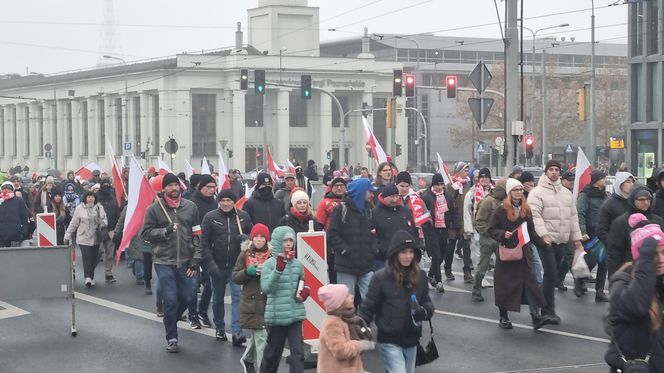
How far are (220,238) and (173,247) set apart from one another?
486 millimetres

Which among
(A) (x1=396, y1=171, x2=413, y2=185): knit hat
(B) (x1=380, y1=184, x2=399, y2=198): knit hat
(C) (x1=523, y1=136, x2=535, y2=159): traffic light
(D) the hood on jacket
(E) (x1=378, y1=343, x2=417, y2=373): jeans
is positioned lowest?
(E) (x1=378, y1=343, x2=417, y2=373): jeans

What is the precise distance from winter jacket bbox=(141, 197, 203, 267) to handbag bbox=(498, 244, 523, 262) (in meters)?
3.27

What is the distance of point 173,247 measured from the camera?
481 inches

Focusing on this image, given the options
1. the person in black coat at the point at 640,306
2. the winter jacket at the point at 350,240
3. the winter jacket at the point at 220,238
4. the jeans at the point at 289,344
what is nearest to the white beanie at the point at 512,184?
the winter jacket at the point at 350,240

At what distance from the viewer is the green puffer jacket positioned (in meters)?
9.81

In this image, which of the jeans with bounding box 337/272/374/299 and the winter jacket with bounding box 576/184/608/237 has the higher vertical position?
the winter jacket with bounding box 576/184/608/237

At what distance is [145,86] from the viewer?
296 feet

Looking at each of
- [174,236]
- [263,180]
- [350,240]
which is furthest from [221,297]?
[263,180]

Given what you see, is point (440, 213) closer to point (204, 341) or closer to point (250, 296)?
point (204, 341)

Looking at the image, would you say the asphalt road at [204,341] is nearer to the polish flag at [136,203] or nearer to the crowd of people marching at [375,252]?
the crowd of people marching at [375,252]

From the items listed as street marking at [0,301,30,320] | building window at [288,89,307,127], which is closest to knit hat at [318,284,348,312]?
street marking at [0,301,30,320]

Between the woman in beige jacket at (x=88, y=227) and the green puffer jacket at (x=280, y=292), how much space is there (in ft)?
28.9

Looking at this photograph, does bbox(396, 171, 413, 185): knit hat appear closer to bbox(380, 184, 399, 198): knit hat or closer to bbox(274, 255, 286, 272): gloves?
bbox(380, 184, 399, 198): knit hat

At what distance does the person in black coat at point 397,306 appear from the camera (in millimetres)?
8273
